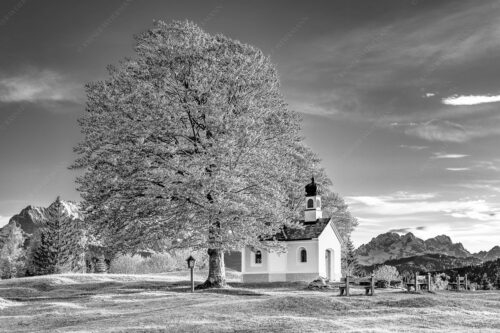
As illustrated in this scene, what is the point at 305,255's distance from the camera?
50.4m

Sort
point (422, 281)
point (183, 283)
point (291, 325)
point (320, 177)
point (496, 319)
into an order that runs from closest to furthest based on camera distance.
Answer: point (291, 325) < point (496, 319) < point (422, 281) < point (183, 283) < point (320, 177)

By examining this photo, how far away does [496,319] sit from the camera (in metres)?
25.9

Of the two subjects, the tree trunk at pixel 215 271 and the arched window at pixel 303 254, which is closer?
the tree trunk at pixel 215 271

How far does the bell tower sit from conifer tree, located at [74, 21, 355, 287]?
546 inches

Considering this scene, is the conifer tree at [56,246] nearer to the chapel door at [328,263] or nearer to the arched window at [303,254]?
Result: the arched window at [303,254]

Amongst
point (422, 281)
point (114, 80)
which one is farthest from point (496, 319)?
point (114, 80)

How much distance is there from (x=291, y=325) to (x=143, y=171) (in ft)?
59.3

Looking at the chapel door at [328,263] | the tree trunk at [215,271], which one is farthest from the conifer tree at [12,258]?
the tree trunk at [215,271]

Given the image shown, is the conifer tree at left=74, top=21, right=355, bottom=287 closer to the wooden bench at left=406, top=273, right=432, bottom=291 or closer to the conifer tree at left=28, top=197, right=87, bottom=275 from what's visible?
the wooden bench at left=406, top=273, right=432, bottom=291

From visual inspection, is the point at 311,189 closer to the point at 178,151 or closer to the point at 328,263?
the point at 328,263

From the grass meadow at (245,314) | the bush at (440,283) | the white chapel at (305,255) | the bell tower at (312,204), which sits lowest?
the bush at (440,283)

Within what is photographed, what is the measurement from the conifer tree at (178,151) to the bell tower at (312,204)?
13.9 metres

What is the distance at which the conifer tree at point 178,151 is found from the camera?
35.8 meters

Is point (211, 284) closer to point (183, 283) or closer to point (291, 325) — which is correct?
point (183, 283)
